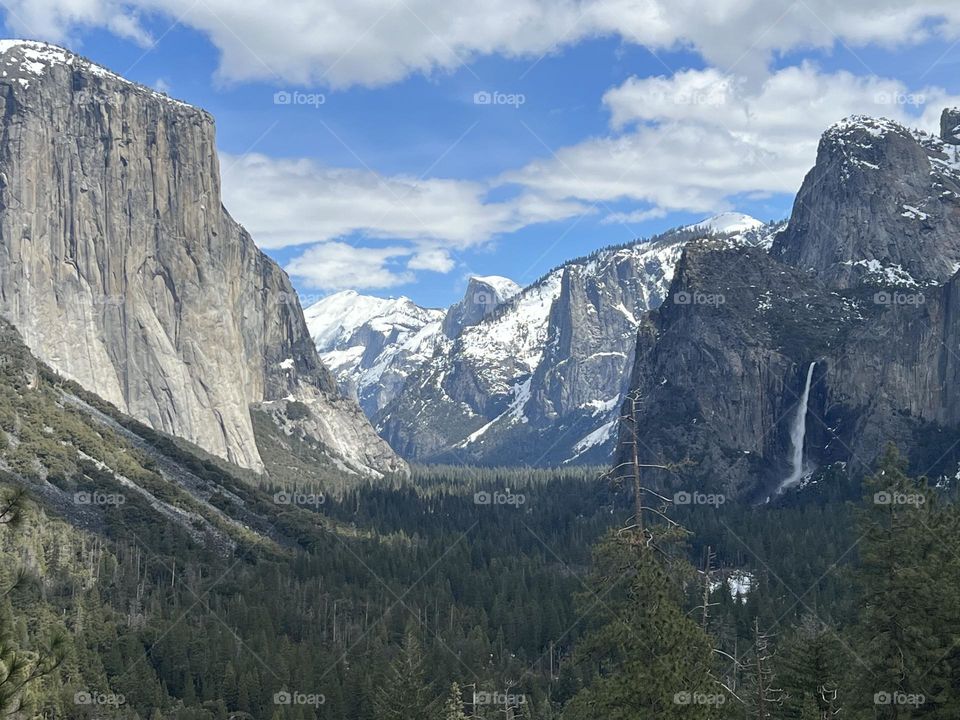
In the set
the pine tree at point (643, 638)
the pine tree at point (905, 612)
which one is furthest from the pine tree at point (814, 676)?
the pine tree at point (643, 638)

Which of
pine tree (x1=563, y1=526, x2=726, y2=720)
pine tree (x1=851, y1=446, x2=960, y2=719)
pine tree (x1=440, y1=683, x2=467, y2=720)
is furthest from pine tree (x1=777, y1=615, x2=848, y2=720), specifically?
pine tree (x1=563, y1=526, x2=726, y2=720)

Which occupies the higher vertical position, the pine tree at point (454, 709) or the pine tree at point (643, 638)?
the pine tree at point (643, 638)

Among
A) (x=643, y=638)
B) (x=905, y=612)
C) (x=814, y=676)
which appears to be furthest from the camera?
(x=814, y=676)

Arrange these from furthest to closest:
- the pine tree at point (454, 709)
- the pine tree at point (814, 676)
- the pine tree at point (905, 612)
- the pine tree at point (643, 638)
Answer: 1. the pine tree at point (454, 709)
2. the pine tree at point (814, 676)
3. the pine tree at point (905, 612)
4. the pine tree at point (643, 638)

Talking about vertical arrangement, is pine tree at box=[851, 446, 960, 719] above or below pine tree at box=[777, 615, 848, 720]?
above

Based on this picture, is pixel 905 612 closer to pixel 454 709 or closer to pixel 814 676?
pixel 814 676

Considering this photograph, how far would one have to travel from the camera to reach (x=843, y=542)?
18038 cm

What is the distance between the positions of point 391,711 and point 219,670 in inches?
1497

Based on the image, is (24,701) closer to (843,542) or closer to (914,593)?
(914,593)

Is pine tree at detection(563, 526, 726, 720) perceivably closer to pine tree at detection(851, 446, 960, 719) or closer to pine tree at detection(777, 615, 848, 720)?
pine tree at detection(851, 446, 960, 719)

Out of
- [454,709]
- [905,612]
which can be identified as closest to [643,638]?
[905,612]

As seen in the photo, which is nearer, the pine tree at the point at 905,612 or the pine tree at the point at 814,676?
the pine tree at the point at 905,612

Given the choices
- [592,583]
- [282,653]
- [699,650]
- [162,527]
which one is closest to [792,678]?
[699,650]

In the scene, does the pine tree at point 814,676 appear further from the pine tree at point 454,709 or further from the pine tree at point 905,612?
the pine tree at point 454,709
